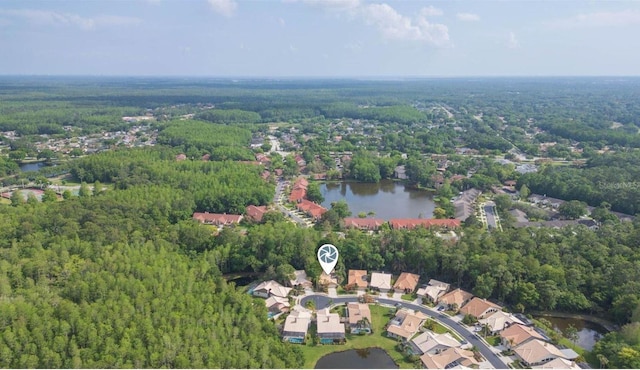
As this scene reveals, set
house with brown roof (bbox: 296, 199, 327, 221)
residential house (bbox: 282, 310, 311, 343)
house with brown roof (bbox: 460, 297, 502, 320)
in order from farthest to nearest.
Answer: house with brown roof (bbox: 296, 199, 327, 221) → house with brown roof (bbox: 460, 297, 502, 320) → residential house (bbox: 282, 310, 311, 343)

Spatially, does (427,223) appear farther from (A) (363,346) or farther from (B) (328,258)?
(A) (363,346)

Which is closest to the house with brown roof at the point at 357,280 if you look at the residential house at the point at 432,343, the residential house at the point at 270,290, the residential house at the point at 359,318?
the residential house at the point at 359,318

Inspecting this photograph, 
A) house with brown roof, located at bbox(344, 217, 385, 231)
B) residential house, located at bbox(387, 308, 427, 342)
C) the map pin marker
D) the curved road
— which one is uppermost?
the map pin marker

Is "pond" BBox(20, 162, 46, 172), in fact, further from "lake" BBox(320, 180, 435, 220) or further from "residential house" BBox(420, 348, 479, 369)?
"residential house" BBox(420, 348, 479, 369)

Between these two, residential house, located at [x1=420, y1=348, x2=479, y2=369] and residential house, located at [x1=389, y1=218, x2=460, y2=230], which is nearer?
residential house, located at [x1=420, y1=348, x2=479, y2=369]

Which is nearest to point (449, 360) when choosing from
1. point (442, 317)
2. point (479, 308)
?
point (442, 317)

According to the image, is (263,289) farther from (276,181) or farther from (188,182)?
(276,181)

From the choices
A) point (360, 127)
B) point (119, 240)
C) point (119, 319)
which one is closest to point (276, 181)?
point (119, 240)

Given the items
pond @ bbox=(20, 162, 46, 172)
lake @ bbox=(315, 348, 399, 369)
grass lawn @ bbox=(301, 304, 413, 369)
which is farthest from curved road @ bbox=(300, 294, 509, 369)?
pond @ bbox=(20, 162, 46, 172)
